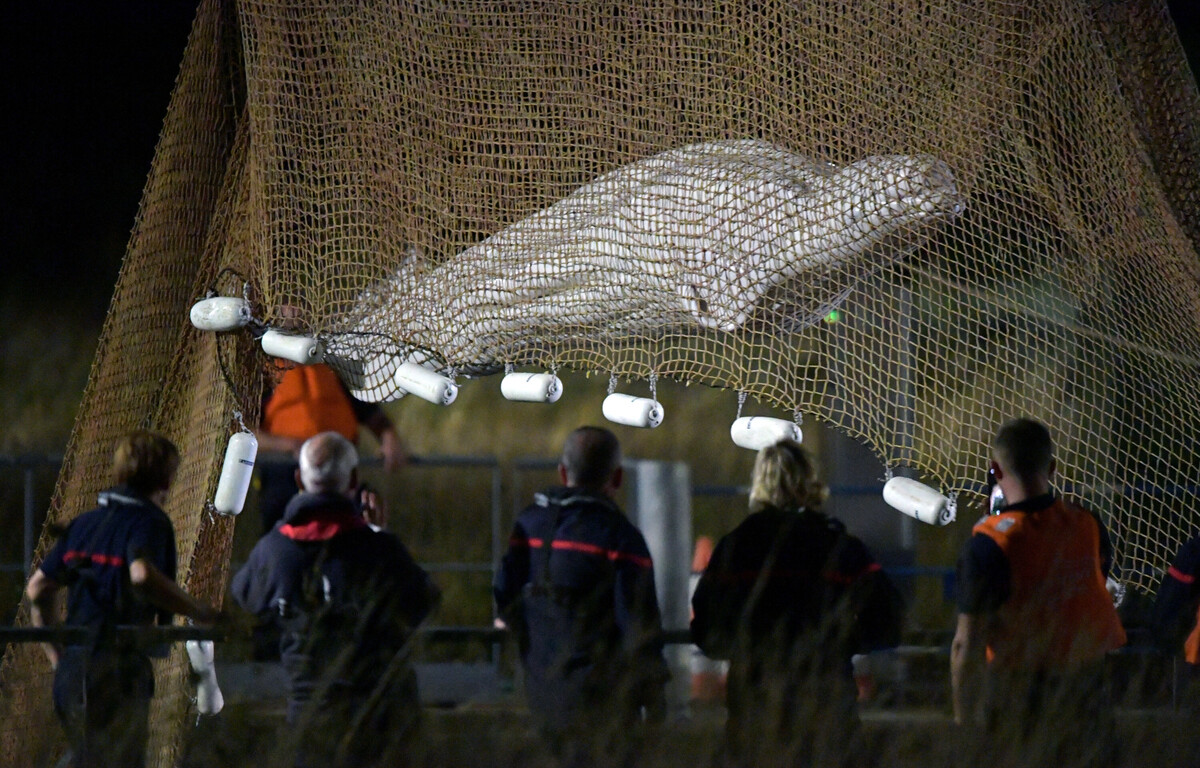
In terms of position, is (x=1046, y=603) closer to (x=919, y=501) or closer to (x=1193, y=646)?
(x=919, y=501)

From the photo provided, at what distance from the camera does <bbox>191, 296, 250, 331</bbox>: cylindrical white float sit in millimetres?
3682

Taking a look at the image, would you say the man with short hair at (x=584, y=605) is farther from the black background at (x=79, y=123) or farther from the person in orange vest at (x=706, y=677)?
the black background at (x=79, y=123)

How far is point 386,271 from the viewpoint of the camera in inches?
143

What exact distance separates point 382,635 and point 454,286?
1117mm

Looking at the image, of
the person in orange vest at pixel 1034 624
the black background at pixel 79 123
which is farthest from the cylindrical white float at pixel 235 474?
the black background at pixel 79 123

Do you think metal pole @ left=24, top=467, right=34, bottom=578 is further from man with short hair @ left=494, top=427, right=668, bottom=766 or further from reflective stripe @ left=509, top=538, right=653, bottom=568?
reflective stripe @ left=509, top=538, right=653, bottom=568

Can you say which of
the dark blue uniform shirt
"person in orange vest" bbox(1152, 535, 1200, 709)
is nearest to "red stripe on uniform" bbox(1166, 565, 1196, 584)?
"person in orange vest" bbox(1152, 535, 1200, 709)

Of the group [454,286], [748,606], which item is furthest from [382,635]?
[454,286]

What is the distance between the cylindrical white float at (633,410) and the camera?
353cm

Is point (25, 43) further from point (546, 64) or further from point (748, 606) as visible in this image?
point (748, 606)

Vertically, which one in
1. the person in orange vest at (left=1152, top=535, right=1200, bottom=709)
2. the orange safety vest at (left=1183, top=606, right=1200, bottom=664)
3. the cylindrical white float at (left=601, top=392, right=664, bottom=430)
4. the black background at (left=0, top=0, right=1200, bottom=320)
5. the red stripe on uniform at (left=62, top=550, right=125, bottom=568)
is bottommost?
the orange safety vest at (left=1183, top=606, right=1200, bottom=664)

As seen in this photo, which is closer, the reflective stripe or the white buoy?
the reflective stripe

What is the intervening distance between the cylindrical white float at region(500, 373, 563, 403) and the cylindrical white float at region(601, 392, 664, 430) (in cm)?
14

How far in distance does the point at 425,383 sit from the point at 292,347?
365 mm
